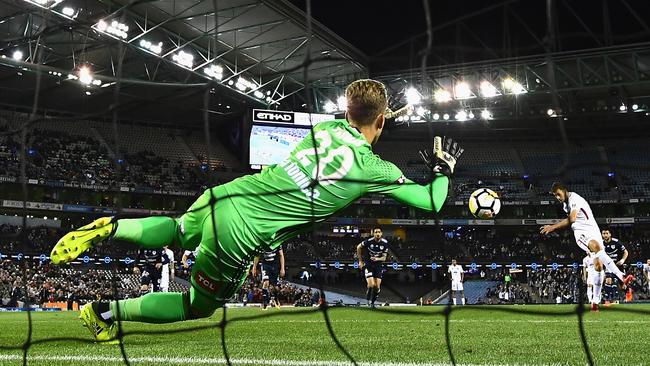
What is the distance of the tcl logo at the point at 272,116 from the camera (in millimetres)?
19516

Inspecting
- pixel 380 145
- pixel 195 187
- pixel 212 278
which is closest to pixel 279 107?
pixel 195 187

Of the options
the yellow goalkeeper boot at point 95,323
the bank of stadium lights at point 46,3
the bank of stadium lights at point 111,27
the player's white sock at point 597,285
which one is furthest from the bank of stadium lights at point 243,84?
the yellow goalkeeper boot at point 95,323

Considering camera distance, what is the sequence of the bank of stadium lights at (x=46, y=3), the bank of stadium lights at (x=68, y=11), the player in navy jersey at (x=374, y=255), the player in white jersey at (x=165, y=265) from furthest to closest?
1. the bank of stadium lights at (x=68, y=11)
2. the bank of stadium lights at (x=46, y=3)
3. the player in white jersey at (x=165, y=265)
4. the player in navy jersey at (x=374, y=255)

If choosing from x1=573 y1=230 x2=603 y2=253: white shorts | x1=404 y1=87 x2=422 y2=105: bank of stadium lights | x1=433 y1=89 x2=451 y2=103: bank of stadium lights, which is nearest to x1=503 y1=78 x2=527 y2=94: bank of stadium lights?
x1=433 y1=89 x2=451 y2=103: bank of stadium lights

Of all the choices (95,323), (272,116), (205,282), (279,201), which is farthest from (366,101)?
(272,116)

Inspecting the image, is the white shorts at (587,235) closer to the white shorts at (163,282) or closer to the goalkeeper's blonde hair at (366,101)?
the goalkeeper's blonde hair at (366,101)

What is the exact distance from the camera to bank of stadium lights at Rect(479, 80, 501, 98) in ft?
89.5

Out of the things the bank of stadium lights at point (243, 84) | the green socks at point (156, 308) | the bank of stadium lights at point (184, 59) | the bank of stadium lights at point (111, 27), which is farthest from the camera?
the bank of stadium lights at point (243, 84)

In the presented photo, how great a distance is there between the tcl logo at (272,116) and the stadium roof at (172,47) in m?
1.80

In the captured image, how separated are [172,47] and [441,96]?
12.3 metres

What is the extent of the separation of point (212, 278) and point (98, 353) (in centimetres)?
166

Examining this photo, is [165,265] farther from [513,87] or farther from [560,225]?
[513,87]

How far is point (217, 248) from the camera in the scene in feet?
11.0

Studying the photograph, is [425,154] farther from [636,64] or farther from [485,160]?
[485,160]
